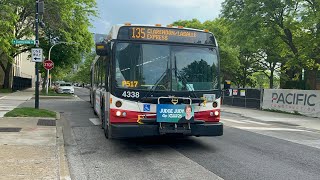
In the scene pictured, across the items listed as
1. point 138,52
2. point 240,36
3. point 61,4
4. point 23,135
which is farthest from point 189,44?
point 61,4

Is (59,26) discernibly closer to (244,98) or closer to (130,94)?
(244,98)

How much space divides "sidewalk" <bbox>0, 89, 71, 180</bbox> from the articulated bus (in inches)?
60.0

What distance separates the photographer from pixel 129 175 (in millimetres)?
6711

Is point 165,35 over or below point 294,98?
over

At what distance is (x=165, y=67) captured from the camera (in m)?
8.69

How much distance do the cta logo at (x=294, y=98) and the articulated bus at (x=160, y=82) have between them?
1490 centimetres

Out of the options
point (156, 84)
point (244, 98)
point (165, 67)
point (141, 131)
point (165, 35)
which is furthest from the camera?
point (244, 98)

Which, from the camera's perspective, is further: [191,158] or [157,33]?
[157,33]

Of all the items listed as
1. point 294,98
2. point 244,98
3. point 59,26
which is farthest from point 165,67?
point 59,26

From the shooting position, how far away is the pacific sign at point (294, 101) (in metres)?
21.7

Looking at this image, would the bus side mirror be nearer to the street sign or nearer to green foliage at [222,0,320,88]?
the street sign

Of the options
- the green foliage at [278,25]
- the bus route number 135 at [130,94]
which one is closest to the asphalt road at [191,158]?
the bus route number 135 at [130,94]

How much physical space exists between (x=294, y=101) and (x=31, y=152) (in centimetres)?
1932

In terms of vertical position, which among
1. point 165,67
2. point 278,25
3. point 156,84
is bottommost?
point 156,84
